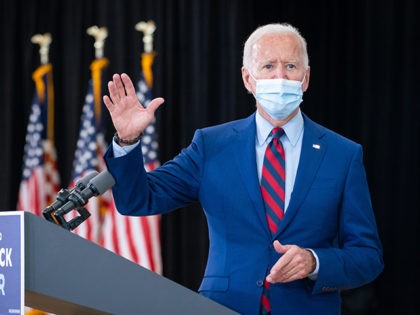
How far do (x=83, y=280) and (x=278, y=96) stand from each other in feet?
3.24

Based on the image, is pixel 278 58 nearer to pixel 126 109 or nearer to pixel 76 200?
pixel 126 109

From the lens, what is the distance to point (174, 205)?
2324mm

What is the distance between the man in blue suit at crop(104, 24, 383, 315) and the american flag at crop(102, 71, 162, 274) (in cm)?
327

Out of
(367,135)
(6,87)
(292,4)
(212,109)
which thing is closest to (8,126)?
(6,87)

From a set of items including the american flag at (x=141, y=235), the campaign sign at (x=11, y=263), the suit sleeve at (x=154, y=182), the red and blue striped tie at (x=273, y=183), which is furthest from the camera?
the american flag at (x=141, y=235)

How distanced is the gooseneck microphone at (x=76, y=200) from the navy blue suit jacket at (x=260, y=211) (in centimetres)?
24

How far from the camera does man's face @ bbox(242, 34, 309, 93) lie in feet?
7.54

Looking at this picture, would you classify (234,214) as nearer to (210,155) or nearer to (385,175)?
(210,155)

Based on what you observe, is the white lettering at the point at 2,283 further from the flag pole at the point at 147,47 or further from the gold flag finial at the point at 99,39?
the gold flag finial at the point at 99,39

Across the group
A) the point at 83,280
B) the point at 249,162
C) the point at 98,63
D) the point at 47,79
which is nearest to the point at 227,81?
the point at 98,63

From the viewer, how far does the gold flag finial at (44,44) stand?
21.0ft

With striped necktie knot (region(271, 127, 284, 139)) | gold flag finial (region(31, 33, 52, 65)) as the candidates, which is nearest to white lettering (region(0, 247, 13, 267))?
striped necktie knot (region(271, 127, 284, 139))

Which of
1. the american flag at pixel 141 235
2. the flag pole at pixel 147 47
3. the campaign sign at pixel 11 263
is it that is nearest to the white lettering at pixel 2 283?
the campaign sign at pixel 11 263

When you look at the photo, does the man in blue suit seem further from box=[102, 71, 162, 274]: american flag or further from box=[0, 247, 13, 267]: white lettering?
box=[102, 71, 162, 274]: american flag
